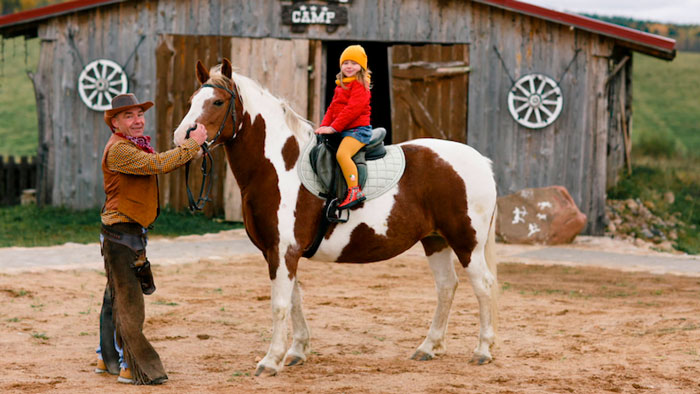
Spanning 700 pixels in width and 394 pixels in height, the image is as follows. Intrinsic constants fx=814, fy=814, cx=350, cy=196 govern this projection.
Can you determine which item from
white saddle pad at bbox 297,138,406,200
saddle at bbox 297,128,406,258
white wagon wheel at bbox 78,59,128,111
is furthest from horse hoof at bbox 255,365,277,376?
white wagon wheel at bbox 78,59,128,111

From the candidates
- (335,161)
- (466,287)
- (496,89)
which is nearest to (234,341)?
(335,161)

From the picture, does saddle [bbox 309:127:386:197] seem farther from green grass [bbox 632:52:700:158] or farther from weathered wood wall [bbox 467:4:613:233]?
green grass [bbox 632:52:700:158]

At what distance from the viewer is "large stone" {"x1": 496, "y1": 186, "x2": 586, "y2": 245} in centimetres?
1283

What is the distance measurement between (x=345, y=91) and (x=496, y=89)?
8.20 metres

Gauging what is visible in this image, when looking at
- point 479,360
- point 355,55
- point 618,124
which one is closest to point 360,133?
point 355,55

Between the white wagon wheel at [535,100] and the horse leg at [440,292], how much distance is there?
756cm

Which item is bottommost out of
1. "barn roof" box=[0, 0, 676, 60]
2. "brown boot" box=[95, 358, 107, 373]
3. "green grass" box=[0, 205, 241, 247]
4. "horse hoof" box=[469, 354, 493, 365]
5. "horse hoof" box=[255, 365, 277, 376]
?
"green grass" box=[0, 205, 241, 247]

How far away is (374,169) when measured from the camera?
20.2 ft

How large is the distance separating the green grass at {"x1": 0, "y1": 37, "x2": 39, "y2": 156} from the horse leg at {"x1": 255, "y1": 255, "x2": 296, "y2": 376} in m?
24.2

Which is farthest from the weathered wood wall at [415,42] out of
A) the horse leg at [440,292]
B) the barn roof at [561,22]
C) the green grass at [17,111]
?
the green grass at [17,111]

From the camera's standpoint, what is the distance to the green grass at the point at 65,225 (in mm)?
12344

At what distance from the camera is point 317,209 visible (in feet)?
19.6

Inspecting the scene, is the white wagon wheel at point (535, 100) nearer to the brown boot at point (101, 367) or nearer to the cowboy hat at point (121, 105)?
the cowboy hat at point (121, 105)

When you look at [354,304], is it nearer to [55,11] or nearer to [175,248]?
[175,248]
